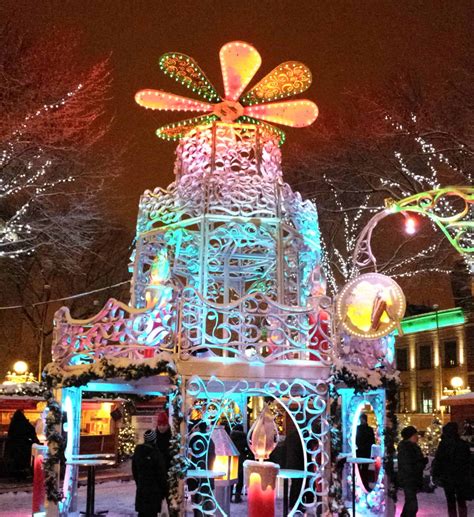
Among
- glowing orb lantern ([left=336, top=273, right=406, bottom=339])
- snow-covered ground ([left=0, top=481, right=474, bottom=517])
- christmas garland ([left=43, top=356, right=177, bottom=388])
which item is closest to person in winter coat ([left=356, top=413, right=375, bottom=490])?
snow-covered ground ([left=0, top=481, right=474, bottom=517])

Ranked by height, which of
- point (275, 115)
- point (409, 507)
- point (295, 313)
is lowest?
point (409, 507)

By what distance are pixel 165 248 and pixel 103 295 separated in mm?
15337

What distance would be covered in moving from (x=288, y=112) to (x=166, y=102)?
2.15 m

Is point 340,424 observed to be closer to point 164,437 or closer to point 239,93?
point 164,437

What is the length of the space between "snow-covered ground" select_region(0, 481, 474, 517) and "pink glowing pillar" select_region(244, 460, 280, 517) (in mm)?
3040

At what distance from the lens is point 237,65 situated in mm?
11102

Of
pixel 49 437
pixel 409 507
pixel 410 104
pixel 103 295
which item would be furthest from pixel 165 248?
pixel 103 295

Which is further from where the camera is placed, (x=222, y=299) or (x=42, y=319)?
(x=42, y=319)

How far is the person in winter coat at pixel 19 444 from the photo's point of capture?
49.9ft

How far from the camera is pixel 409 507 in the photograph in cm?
873

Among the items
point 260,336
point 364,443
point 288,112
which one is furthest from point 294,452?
point 288,112

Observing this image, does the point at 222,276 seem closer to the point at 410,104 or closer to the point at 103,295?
the point at 410,104

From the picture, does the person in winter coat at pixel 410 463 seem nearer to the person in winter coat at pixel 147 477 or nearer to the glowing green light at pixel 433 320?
the person in winter coat at pixel 147 477

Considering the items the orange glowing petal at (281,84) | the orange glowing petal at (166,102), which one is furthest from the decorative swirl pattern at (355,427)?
the orange glowing petal at (166,102)
